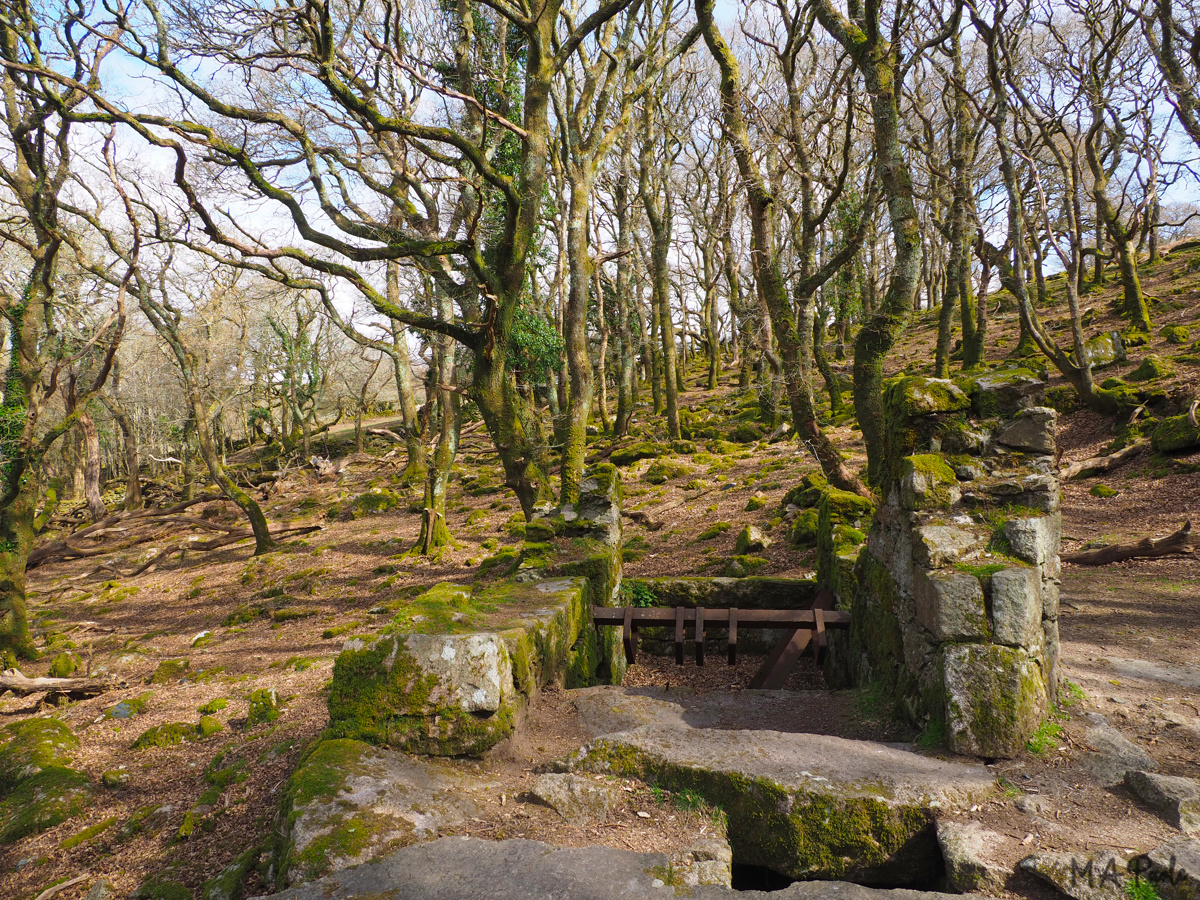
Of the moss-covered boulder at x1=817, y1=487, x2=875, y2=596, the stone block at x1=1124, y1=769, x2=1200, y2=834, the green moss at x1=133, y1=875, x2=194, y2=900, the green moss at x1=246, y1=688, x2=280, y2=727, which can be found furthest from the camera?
the moss-covered boulder at x1=817, y1=487, x2=875, y2=596

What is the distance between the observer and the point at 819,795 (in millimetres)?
3260

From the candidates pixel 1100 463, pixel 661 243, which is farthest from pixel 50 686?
pixel 1100 463

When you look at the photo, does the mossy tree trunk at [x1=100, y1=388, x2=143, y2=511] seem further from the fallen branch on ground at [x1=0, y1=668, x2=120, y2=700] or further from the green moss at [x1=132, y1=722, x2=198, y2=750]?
the green moss at [x1=132, y1=722, x2=198, y2=750]

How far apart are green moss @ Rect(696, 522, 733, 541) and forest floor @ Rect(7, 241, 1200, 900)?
0.12 meters

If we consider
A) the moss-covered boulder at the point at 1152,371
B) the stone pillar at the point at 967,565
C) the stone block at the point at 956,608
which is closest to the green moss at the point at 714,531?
the stone pillar at the point at 967,565

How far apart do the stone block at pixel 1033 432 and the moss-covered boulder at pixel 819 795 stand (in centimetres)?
257

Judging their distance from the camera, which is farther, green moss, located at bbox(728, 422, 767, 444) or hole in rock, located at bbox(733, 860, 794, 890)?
green moss, located at bbox(728, 422, 767, 444)

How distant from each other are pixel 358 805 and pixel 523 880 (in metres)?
0.93

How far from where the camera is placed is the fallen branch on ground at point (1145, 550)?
7.70m

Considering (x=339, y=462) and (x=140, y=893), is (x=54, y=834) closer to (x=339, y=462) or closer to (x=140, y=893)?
(x=140, y=893)

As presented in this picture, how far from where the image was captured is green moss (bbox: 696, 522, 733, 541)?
10.6 metres

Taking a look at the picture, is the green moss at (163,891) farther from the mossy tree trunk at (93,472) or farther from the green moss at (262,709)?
the mossy tree trunk at (93,472)

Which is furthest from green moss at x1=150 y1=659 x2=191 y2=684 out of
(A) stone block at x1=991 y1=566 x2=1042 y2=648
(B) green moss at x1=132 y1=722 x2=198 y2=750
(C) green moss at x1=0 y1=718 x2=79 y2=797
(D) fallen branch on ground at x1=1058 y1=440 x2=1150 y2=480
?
(D) fallen branch on ground at x1=1058 y1=440 x2=1150 y2=480

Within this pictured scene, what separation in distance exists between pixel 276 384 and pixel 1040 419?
28691 mm
